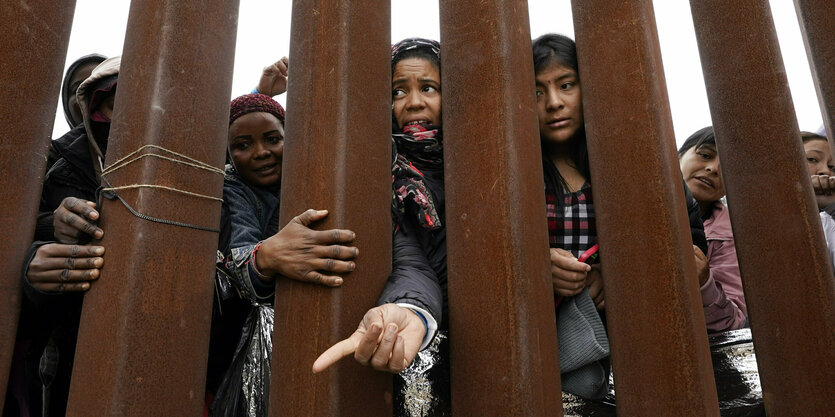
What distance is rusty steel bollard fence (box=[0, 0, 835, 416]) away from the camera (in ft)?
4.82

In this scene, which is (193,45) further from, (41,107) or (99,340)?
(99,340)

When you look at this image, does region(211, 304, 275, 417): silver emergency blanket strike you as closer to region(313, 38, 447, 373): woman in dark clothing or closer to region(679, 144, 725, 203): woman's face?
region(313, 38, 447, 373): woman in dark clothing

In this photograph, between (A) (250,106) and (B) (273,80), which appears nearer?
(A) (250,106)

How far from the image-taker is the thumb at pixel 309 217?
150 cm

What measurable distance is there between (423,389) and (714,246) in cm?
203

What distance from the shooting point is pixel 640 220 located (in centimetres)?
160

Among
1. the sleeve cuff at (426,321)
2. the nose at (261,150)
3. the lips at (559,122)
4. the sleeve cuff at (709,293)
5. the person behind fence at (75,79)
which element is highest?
the person behind fence at (75,79)

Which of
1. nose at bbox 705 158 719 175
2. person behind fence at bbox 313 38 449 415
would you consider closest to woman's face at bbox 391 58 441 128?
person behind fence at bbox 313 38 449 415

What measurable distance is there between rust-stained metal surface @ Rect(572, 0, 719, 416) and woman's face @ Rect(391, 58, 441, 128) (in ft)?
2.18

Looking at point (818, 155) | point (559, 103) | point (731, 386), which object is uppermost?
point (818, 155)

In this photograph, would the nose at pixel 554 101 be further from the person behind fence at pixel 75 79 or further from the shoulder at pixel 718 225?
the person behind fence at pixel 75 79

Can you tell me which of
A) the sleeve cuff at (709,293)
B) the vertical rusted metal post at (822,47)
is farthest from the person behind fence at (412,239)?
the vertical rusted metal post at (822,47)

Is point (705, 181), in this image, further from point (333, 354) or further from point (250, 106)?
point (333, 354)

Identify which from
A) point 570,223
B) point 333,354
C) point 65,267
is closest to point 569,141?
point 570,223
